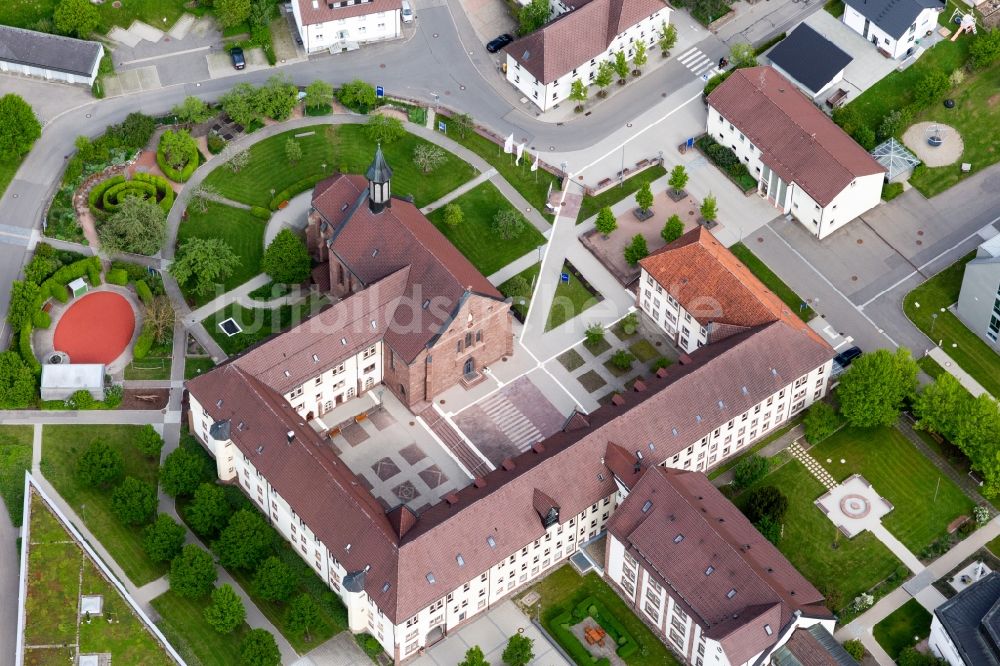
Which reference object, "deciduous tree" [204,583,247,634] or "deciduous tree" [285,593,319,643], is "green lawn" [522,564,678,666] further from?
"deciduous tree" [204,583,247,634]

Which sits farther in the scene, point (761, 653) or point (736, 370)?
point (736, 370)

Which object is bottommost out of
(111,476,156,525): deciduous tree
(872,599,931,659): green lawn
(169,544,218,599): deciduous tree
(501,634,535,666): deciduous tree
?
(872,599,931,659): green lawn

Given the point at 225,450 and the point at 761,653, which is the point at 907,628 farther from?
the point at 225,450

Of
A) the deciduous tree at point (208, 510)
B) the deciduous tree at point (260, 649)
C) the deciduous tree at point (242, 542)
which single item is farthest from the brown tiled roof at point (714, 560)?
the deciduous tree at point (208, 510)

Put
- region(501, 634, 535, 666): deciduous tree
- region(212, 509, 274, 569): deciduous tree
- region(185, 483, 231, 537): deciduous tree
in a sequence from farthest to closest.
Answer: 1. region(185, 483, 231, 537): deciduous tree
2. region(212, 509, 274, 569): deciduous tree
3. region(501, 634, 535, 666): deciduous tree

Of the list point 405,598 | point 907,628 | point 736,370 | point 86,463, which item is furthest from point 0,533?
point 907,628

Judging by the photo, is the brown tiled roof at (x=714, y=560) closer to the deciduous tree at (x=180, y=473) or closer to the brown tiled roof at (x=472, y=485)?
the brown tiled roof at (x=472, y=485)

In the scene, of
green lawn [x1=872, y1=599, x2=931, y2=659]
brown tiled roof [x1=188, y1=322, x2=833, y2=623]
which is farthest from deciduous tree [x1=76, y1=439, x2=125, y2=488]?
green lawn [x1=872, y1=599, x2=931, y2=659]
